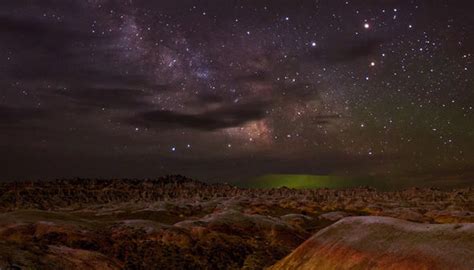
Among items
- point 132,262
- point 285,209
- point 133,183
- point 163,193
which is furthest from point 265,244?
point 133,183

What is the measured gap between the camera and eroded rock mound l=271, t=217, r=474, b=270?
26.0ft

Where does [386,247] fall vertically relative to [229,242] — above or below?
above

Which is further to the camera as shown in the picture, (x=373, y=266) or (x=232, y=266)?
(x=232, y=266)

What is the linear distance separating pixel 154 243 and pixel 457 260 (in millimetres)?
14218

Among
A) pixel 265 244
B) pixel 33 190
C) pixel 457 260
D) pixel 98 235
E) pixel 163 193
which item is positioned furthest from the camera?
pixel 163 193

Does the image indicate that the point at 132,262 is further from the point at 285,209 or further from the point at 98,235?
the point at 285,209

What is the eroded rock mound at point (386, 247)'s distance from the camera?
793cm

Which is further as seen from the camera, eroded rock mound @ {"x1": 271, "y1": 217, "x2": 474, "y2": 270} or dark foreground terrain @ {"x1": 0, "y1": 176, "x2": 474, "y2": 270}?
dark foreground terrain @ {"x1": 0, "y1": 176, "x2": 474, "y2": 270}

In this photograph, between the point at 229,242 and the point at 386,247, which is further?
the point at 229,242

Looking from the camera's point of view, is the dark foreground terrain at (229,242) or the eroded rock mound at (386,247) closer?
the eroded rock mound at (386,247)

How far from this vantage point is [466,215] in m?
31.1

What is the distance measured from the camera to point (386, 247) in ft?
30.3

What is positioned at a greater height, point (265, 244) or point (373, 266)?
point (373, 266)

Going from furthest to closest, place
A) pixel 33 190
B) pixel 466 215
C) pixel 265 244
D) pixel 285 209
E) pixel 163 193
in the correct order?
pixel 163 193
pixel 33 190
pixel 285 209
pixel 466 215
pixel 265 244
